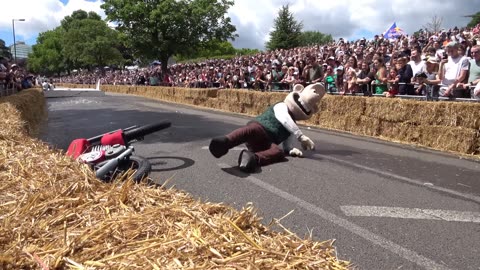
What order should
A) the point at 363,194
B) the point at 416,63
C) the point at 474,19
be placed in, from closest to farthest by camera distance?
the point at 363,194
the point at 416,63
the point at 474,19

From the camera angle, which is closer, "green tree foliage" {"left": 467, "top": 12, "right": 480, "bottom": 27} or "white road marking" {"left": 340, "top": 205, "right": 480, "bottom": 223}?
"white road marking" {"left": 340, "top": 205, "right": 480, "bottom": 223}

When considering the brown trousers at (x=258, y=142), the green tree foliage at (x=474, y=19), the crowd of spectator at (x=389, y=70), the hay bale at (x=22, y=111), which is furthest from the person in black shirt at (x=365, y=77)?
the green tree foliage at (x=474, y=19)

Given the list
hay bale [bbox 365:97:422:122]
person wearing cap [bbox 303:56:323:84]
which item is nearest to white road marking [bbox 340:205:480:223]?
hay bale [bbox 365:97:422:122]

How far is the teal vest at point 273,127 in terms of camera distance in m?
7.19

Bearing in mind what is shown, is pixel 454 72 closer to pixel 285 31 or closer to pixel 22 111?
pixel 22 111

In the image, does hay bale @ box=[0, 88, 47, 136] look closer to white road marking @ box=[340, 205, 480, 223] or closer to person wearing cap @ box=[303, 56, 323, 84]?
white road marking @ box=[340, 205, 480, 223]

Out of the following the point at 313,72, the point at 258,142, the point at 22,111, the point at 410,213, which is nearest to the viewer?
the point at 410,213

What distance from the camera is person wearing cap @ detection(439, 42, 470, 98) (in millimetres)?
9602

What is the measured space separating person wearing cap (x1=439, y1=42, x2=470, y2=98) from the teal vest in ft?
16.4

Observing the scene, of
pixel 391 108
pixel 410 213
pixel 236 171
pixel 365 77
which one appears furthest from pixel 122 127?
pixel 410 213

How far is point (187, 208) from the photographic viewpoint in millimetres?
2211

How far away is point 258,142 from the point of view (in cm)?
714

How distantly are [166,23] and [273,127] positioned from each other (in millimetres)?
40261

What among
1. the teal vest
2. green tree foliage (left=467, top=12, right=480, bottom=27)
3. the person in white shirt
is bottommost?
the teal vest
